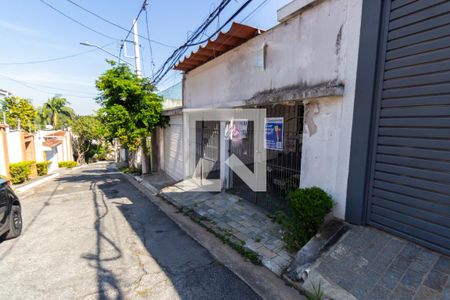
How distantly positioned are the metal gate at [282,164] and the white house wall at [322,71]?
0.66m

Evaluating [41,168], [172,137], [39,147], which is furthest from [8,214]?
[39,147]

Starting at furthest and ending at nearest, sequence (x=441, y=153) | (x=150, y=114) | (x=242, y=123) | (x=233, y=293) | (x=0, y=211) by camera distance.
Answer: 1. (x=150, y=114)
2. (x=242, y=123)
3. (x=0, y=211)
4. (x=233, y=293)
5. (x=441, y=153)

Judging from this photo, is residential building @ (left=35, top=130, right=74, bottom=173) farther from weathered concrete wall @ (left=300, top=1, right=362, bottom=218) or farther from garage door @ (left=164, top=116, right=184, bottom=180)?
weathered concrete wall @ (left=300, top=1, right=362, bottom=218)

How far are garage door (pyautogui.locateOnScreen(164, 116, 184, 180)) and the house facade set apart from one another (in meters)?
5.43

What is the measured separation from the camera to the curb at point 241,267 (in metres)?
2.88

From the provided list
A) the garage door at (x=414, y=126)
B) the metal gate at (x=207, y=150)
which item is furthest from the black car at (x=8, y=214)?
the garage door at (x=414, y=126)

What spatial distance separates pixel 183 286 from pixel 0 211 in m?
4.01

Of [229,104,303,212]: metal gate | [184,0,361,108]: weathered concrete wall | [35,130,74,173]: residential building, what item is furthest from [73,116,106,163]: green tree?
[229,104,303,212]: metal gate

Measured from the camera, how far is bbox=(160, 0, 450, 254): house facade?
254 centimetres

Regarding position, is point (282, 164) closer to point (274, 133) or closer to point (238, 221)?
point (274, 133)

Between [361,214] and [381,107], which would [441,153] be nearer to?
[381,107]

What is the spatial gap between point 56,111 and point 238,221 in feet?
109

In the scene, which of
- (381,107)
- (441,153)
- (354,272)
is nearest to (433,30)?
(381,107)

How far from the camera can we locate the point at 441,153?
2.49 metres
